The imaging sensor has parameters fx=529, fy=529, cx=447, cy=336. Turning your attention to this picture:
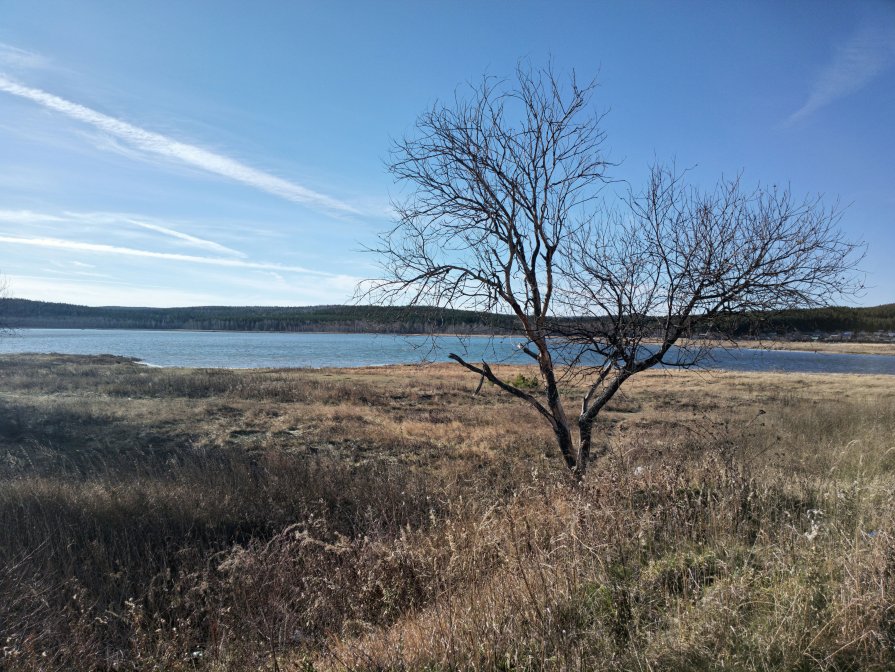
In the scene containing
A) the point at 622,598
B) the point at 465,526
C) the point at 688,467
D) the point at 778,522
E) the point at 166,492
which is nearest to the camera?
the point at 622,598

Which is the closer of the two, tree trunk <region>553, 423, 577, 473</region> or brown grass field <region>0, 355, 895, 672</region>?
brown grass field <region>0, 355, 895, 672</region>

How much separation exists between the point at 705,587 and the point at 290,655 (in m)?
3.17

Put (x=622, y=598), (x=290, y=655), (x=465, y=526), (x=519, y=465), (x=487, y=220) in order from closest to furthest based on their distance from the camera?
(x=622, y=598), (x=290, y=655), (x=465, y=526), (x=487, y=220), (x=519, y=465)

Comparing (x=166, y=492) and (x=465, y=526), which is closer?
(x=465, y=526)

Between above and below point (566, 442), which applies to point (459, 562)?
below

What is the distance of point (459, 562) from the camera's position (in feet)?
16.5

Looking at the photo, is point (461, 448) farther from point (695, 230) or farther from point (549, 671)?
point (549, 671)

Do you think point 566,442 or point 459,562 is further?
point 566,442

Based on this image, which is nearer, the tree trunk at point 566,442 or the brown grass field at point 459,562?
the brown grass field at point 459,562

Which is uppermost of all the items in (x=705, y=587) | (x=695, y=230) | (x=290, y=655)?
(x=695, y=230)

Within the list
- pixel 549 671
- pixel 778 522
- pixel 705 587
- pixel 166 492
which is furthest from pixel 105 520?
pixel 778 522

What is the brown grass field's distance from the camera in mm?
3256

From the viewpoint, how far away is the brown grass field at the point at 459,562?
3.26 metres

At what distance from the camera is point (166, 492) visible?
936 centimetres
